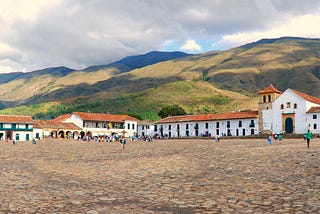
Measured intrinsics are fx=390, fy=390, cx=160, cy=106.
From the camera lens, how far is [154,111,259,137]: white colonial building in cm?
6781

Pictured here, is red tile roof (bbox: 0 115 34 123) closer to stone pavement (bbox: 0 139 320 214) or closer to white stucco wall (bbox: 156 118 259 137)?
white stucco wall (bbox: 156 118 259 137)

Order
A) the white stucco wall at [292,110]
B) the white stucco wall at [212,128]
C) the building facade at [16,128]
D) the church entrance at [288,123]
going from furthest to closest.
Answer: the building facade at [16,128] < the white stucco wall at [212,128] < the church entrance at [288,123] < the white stucco wall at [292,110]

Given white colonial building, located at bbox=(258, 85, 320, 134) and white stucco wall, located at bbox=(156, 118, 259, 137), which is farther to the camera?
white stucco wall, located at bbox=(156, 118, 259, 137)

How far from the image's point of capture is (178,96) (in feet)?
395

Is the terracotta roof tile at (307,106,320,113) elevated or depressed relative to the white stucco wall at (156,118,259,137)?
elevated

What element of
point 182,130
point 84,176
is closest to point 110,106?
point 182,130

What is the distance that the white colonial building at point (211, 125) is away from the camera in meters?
67.8

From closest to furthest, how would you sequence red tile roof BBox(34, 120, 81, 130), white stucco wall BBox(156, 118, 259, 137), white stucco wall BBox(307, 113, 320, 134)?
white stucco wall BBox(307, 113, 320, 134), white stucco wall BBox(156, 118, 259, 137), red tile roof BBox(34, 120, 81, 130)

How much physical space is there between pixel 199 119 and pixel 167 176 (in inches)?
2418

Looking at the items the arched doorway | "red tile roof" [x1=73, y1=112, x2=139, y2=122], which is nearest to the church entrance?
the arched doorway

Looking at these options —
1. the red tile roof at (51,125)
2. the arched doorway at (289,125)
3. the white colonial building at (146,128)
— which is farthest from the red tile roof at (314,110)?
the red tile roof at (51,125)

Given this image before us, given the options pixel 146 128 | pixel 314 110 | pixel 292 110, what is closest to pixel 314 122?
pixel 314 110

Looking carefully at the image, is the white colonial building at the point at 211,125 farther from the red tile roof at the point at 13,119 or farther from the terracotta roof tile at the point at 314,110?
the red tile roof at the point at 13,119

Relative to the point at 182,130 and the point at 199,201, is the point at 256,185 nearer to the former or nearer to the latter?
the point at 199,201
